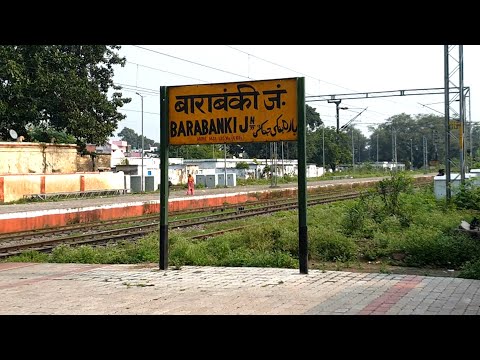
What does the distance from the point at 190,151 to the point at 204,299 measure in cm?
8051

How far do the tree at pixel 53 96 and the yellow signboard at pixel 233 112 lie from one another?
31.1 meters

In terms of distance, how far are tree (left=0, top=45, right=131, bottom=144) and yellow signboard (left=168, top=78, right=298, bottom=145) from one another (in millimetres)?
31070

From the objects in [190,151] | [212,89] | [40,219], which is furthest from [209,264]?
[190,151]

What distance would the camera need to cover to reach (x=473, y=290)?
7.90 metres

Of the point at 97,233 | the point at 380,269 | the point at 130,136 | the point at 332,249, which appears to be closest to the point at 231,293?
the point at 380,269

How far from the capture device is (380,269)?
10.4 m

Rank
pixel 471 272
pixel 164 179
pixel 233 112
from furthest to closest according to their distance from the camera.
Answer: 1. pixel 164 179
2. pixel 233 112
3. pixel 471 272

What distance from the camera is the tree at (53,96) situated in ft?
128

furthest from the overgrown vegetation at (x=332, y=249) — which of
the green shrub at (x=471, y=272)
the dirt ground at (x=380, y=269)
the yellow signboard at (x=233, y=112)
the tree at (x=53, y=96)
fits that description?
the tree at (x=53, y=96)

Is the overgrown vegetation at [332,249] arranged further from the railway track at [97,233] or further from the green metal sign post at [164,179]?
the railway track at [97,233]

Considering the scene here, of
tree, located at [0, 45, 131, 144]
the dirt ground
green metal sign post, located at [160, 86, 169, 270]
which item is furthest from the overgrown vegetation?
tree, located at [0, 45, 131, 144]

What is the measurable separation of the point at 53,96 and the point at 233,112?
33.4 meters

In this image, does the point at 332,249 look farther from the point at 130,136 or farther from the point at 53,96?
the point at 130,136
